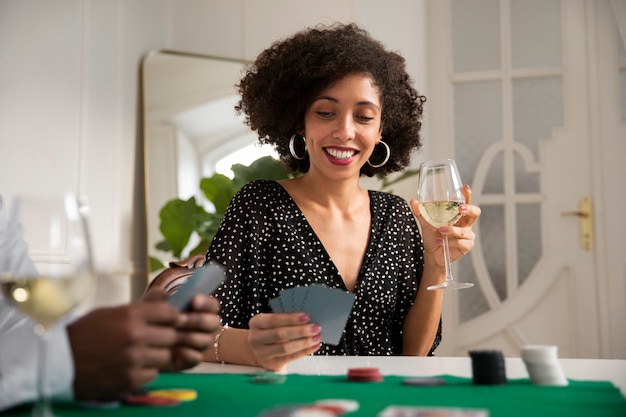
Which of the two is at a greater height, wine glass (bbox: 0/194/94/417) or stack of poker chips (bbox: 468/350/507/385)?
wine glass (bbox: 0/194/94/417)

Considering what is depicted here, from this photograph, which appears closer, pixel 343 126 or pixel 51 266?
pixel 51 266

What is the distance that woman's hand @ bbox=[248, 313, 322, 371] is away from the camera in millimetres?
1232

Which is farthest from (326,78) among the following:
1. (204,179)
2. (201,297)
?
(204,179)

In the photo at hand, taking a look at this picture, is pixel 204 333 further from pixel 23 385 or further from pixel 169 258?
pixel 169 258

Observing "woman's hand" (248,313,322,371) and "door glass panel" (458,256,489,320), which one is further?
"door glass panel" (458,256,489,320)

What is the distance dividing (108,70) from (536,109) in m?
2.45

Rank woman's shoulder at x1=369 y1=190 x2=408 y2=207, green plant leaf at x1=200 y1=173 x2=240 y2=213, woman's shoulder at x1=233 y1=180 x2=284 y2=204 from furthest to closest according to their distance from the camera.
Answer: green plant leaf at x1=200 y1=173 x2=240 y2=213 → woman's shoulder at x1=369 y1=190 x2=408 y2=207 → woman's shoulder at x1=233 y1=180 x2=284 y2=204

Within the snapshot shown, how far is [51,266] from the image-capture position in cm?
67

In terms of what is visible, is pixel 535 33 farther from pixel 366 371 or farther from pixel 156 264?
pixel 366 371

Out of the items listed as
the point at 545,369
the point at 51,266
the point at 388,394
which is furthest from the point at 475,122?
the point at 51,266

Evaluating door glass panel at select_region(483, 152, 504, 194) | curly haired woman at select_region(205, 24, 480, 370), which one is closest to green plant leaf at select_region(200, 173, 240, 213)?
door glass panel at select_region(483, 152, 504, 194)

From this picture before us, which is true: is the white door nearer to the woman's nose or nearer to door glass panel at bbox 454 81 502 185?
door glass panel at bbox 454 81 502 185

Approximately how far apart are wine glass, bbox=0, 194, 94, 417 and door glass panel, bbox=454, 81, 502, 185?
388 cm

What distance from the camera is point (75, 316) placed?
2.45ft
